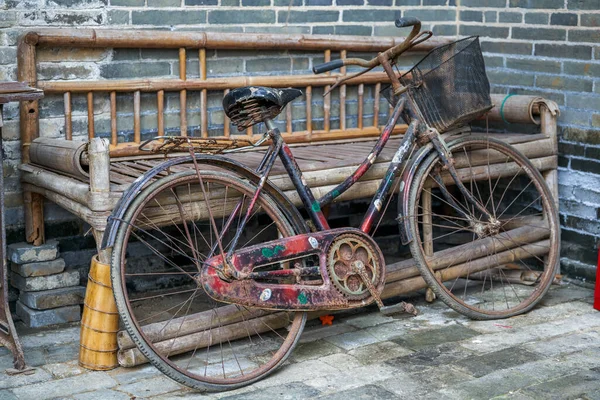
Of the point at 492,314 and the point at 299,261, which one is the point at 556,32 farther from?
the point at 299,261

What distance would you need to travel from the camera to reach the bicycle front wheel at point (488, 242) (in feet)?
16.4

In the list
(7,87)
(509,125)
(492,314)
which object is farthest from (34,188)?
(509,125)

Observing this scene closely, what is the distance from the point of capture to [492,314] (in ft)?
16.5

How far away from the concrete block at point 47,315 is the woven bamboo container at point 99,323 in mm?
716

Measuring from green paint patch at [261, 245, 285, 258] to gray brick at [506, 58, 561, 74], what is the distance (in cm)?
245

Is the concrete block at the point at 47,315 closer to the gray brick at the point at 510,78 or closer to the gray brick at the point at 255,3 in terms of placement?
the gray brick at the point at 255,3

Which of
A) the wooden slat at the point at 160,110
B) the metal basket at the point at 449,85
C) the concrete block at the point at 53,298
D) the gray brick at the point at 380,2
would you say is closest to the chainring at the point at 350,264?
the metal basket at the point at 449,85

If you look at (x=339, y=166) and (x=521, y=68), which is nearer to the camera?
(x=339, y=166)

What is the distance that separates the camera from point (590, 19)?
5.58 metres

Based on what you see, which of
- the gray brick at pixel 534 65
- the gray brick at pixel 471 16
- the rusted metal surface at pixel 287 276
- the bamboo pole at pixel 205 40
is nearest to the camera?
the rusted metal surface at pixel 287 276

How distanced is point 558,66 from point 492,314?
5.66ft

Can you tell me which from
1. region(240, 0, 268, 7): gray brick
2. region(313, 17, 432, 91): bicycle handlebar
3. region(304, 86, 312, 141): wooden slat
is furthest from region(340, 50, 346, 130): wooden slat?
region(313, 17, 432, 91): bicycle handlebar

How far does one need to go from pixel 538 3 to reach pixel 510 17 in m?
0.24

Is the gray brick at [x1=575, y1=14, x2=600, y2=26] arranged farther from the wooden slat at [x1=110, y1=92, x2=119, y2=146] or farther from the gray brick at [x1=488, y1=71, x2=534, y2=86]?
the wooden slat at [x1=110, y1=92, x2=119, y2=146]
